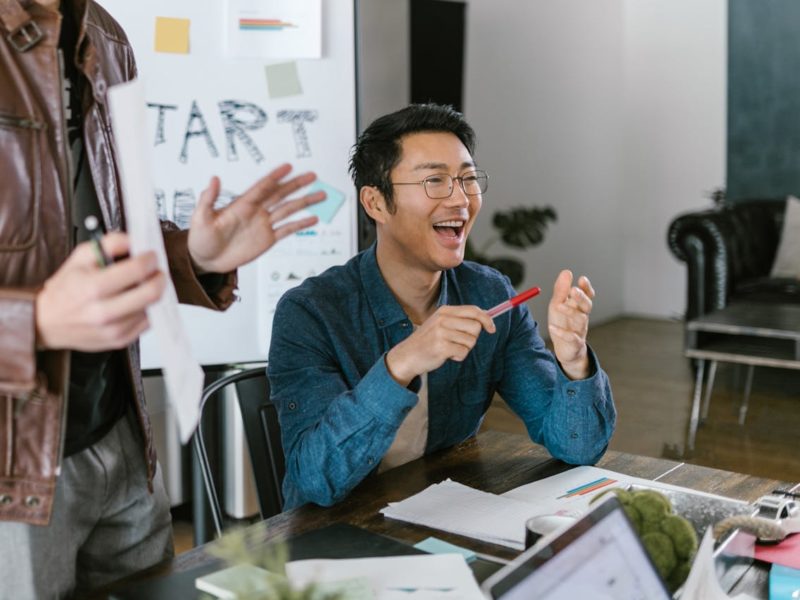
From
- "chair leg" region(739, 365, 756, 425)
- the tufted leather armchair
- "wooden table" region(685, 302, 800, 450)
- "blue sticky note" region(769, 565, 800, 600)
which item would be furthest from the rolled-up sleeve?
the tufted leather armchair

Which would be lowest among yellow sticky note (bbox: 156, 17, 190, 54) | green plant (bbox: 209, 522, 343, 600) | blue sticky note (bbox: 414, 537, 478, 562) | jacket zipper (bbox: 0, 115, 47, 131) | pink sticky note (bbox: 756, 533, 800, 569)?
pink sticky note (bbox: 756, 533, 800, 569)

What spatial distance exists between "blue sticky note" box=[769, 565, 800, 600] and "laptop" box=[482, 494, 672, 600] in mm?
188

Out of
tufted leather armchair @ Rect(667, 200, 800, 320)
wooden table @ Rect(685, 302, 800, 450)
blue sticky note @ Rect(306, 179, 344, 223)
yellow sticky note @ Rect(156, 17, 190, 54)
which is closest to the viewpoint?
yellow sticky note @ Rect(156, 17, 190, 54)

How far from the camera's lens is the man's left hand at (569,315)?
62.0 inches

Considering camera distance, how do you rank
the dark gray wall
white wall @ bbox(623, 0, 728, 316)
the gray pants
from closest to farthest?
the gray pants, the dark gray wall, white wall @ bbox(623, 0, 728, 316)

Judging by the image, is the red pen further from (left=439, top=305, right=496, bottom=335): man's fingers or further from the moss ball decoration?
the moss ball decoration

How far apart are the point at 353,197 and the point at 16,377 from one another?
1.78 metres

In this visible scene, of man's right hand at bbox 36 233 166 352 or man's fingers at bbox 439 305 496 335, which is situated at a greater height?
man's right hand at bbox 36 233 166 352

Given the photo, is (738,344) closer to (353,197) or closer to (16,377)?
(353,197)

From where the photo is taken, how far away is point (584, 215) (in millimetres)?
6480

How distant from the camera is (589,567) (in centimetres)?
95

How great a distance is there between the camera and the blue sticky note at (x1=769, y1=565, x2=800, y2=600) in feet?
3.71

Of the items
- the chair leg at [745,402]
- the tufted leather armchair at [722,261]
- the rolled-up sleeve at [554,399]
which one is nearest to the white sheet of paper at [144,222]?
the rolled-up sleeve at [554,399]

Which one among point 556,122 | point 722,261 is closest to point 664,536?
point 722,261
